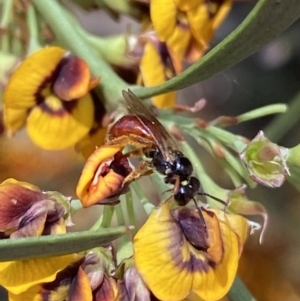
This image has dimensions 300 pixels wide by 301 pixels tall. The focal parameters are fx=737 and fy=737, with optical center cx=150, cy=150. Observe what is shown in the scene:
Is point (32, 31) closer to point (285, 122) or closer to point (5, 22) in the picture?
point (5, 22)

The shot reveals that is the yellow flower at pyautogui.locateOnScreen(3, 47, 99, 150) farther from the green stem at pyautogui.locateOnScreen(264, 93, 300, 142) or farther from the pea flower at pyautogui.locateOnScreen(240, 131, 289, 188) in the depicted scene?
the green stem at pyautogui.locateOnScreen(264, 93, 300, 142)

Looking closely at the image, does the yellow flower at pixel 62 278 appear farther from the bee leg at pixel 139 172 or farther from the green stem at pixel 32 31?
the green stem at pixel 32 31

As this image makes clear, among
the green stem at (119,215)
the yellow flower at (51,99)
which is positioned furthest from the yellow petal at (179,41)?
the green stem at (119,215)

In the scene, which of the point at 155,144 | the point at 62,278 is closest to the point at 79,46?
the point at 155,144

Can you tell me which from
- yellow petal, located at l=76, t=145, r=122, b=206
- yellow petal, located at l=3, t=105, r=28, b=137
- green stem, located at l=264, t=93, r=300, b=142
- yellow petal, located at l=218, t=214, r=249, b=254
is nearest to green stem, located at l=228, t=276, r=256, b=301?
yellow petal, located at l=218, t=214, r=249, b=254

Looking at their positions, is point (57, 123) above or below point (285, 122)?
above

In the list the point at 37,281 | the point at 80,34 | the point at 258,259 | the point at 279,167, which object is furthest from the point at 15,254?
the point at 258,259
